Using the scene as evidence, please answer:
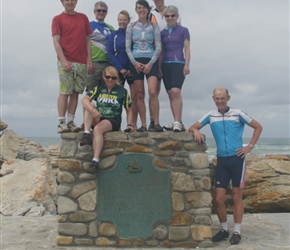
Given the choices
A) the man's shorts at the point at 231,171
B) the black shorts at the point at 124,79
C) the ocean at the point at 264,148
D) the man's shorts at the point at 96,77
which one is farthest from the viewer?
the ocean at the point at 264,148

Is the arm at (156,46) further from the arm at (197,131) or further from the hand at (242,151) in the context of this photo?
the hand at (242,151)

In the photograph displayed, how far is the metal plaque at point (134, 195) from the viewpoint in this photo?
5566 millimetres

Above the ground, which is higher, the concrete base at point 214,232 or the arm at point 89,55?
the arm at point 89,55

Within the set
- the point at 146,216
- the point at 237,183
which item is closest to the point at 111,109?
the point at 146,216

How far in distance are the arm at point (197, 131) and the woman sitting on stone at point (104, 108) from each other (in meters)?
0.91

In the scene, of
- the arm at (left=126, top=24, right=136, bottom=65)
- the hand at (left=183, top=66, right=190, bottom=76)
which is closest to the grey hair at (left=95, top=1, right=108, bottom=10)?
the arm at (left=126, top=24, right=136, bottom=65)

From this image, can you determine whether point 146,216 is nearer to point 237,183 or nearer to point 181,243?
point 181,243

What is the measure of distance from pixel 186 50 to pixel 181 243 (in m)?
2.86

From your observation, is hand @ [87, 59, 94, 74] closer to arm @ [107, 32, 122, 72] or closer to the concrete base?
arm @ [107, 32, 122, 72]

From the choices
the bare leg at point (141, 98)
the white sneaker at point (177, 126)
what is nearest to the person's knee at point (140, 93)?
the bare leg at point (141, 98)

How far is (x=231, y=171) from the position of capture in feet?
18.3

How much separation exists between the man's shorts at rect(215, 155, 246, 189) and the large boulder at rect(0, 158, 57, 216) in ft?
13.0

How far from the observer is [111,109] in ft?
18.5

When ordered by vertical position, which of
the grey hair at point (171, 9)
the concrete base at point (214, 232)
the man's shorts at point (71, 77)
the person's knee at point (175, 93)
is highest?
the grey hair at point (171, 9)
